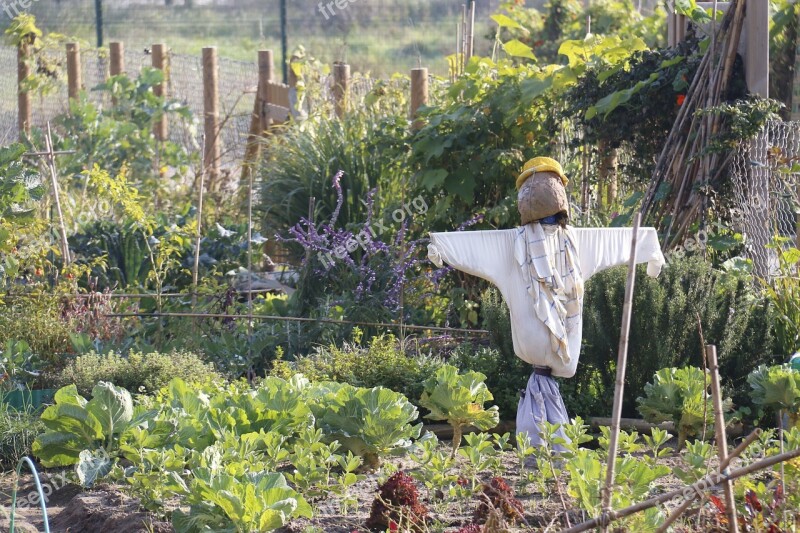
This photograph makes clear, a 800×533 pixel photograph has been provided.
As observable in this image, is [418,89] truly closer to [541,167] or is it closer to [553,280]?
[541,167]

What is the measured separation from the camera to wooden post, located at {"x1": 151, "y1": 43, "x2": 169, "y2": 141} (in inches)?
490

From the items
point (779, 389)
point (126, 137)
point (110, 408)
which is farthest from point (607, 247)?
point (126, 137)

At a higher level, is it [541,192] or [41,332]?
[541,192]

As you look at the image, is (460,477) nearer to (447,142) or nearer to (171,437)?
(171,437)

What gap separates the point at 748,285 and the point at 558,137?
2.20 metres

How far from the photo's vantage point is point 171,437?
4.02 m

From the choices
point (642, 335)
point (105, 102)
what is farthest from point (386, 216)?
point (105, 102)

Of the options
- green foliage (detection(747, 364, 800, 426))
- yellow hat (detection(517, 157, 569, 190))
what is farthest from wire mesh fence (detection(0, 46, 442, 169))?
green foliage (detection(747, 364, 800, 426))

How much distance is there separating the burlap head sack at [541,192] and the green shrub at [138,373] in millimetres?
1902

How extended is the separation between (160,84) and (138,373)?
8141mm

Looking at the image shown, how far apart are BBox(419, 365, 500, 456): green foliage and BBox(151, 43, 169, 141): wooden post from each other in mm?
8649

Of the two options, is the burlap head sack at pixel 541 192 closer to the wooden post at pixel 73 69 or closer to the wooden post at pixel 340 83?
the wooden post at pixel 340 83

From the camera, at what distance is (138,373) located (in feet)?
17.2

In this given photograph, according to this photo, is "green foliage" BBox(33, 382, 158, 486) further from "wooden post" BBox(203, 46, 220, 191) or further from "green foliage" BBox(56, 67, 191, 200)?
"wooden post" BBox(203, 46, 220, 191)
